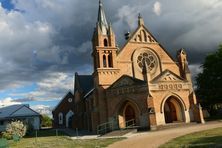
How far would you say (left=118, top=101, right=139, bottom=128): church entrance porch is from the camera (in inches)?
1369

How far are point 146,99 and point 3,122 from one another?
117ft

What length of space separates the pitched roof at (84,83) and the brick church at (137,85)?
3654mm

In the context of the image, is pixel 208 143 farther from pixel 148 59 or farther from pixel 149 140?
pixel 148 59

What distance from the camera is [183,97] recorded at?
35.6 meters

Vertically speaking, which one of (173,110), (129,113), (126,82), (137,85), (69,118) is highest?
(126,82)

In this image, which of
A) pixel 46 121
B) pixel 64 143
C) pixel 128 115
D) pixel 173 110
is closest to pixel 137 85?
pixel 128 115

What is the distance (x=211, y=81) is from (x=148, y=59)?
11.7 metres

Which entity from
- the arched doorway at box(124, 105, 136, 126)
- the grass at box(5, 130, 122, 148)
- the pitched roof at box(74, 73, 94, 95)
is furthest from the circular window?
the grass at box(5, 130, 122, 148)

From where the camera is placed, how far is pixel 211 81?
149 feet

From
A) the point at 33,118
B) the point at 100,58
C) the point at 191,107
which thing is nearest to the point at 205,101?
the point at 191,107

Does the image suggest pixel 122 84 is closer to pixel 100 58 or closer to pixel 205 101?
pixel 100 58

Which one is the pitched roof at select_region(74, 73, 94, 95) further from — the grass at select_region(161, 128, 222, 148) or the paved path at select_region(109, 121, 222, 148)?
the grass at select_region(161, 128, 222, 148)

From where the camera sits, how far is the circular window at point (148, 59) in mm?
41350

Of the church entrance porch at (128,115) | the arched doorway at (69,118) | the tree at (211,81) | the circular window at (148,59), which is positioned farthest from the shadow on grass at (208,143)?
the arched doorway at (69,118)
